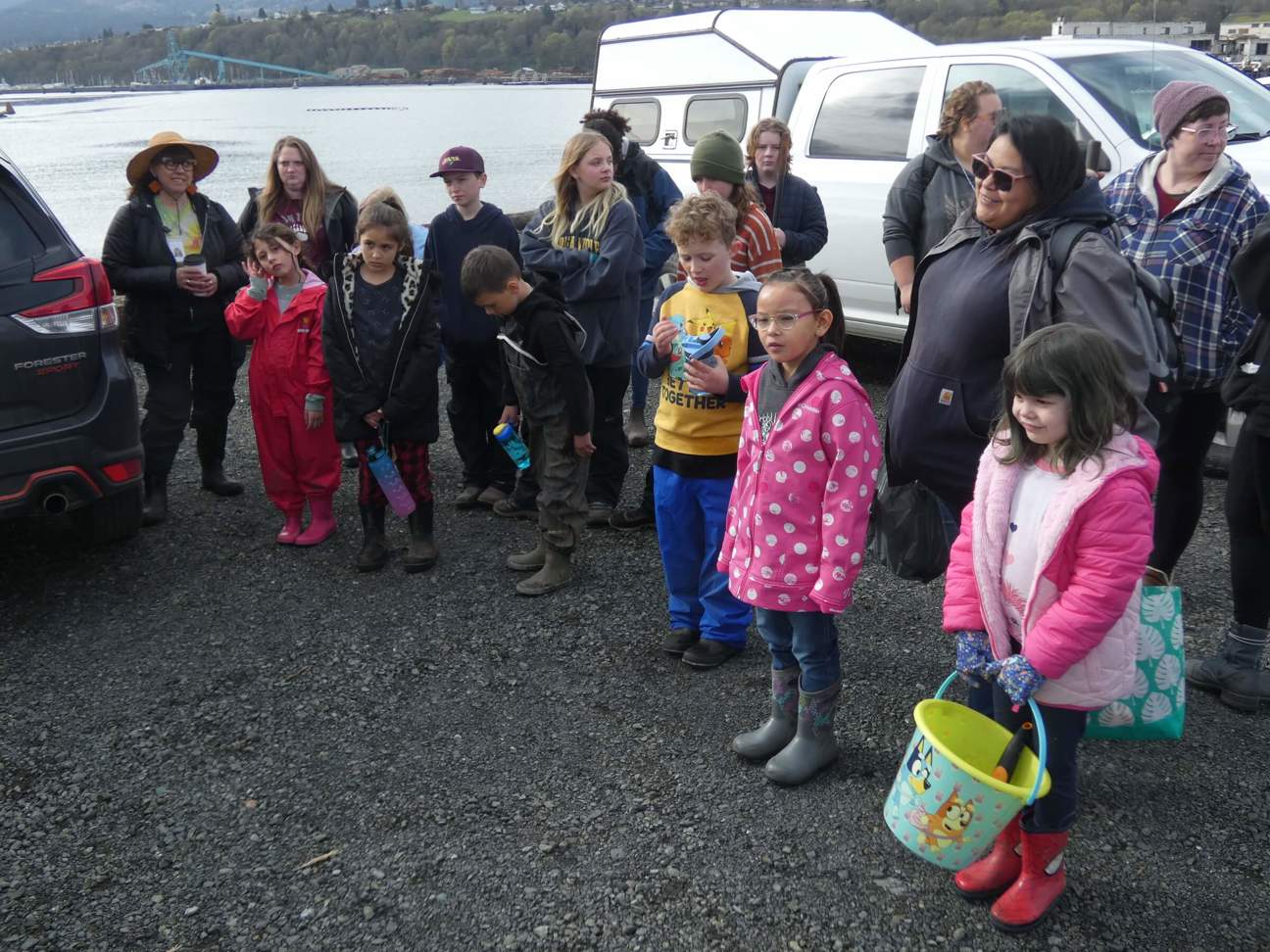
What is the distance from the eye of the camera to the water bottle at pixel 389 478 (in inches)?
174

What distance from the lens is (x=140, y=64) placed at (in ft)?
145

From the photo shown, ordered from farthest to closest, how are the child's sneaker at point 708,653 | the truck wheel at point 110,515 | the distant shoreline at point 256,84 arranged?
1. the distant shoreline at point 256,84
2. the truck wheel at point 110,515
3. the child's sneaker at point 708,653

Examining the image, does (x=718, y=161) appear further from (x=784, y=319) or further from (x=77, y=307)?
(x=77, y=307)

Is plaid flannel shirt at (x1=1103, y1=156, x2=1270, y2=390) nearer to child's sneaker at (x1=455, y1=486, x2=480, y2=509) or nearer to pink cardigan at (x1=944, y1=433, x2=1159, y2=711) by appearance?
pink cardigan at (x1=944, y1=433, x2=1159, y2=711)

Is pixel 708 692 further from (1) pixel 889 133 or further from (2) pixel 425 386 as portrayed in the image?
(1) pixel 889 133

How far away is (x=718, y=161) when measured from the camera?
429 cm

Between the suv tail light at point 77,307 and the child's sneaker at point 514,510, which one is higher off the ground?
the suv tail light at point 77,307

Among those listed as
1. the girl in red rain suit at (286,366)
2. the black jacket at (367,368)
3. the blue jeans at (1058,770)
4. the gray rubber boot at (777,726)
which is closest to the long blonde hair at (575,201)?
the black jacket at (367,368)

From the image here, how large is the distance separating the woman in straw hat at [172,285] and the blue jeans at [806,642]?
3306 millimetres

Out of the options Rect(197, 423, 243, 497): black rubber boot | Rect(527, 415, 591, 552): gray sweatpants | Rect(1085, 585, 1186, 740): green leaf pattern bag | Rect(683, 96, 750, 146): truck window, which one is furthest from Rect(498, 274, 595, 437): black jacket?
Rect(683, 96, 750, 146): truck window

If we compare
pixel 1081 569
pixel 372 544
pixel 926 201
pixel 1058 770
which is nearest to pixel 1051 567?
pixel 1081 569

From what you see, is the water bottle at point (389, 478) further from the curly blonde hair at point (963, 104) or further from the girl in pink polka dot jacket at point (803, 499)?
the curly blonde hair at point (963, 104)

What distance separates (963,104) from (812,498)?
7.71 feet

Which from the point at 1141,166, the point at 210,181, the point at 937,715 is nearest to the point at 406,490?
the point at 937,715
